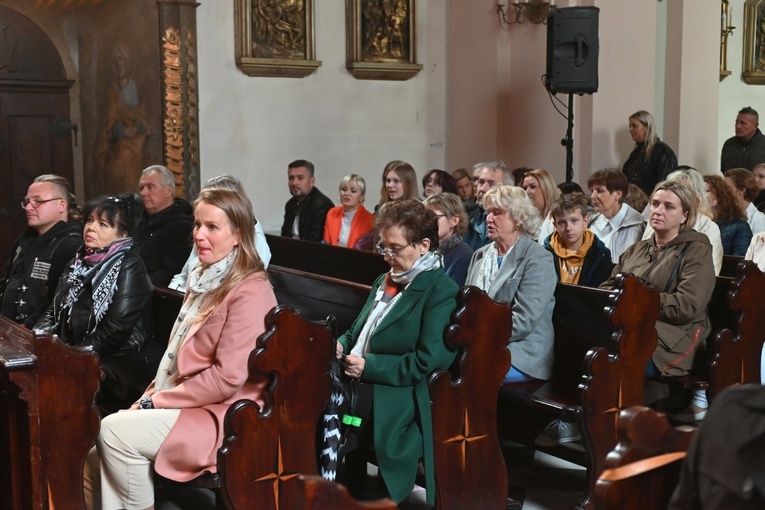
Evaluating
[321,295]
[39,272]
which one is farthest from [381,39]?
[321,295]

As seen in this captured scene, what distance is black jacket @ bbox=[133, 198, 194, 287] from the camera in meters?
6.09

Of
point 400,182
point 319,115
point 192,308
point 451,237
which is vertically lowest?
point 192,308

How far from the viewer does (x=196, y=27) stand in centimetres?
875

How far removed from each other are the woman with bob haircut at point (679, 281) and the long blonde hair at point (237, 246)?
1857 millimetres

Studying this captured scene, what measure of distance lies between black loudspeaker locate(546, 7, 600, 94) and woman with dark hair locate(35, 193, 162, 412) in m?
5.05

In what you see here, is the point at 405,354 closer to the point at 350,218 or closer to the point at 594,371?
the point at 594,371

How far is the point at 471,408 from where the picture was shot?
3.62 m

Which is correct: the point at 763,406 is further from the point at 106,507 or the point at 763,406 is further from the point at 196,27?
the point at 196,27

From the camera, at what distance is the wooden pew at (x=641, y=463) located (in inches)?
71.4

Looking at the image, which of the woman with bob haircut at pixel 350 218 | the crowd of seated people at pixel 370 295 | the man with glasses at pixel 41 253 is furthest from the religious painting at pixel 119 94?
the man with glasses at pixel 41 253

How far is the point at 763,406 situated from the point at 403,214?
2167mm

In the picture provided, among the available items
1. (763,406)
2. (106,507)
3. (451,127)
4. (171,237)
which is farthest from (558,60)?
(763,406)

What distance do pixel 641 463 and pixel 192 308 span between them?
205cm

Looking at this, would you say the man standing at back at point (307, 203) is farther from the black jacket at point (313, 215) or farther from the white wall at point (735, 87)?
the white wall at point (735, 87)
